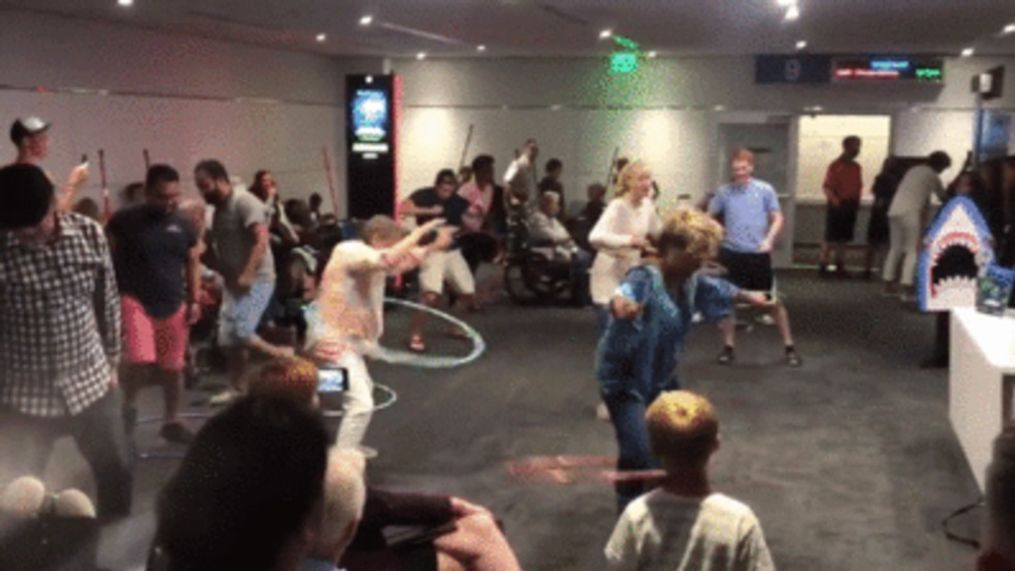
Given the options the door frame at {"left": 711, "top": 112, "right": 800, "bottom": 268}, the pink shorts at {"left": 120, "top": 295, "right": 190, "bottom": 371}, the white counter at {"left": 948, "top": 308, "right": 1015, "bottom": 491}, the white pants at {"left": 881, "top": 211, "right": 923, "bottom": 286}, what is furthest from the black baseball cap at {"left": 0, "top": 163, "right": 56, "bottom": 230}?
the door frame at {"left": 711, "top": 112, "right": 800, "bottom": 268}

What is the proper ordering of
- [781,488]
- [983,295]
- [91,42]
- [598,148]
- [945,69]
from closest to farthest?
[781,488], [983,295], [91,42], [945,69], [598,148]

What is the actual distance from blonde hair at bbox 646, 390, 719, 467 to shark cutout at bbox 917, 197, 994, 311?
5.71 metres

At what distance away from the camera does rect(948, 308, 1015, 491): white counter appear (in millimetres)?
5215

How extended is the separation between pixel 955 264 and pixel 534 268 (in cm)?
500

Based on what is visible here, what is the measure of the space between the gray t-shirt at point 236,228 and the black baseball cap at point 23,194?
120 inches

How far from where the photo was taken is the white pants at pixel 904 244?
1285 cm

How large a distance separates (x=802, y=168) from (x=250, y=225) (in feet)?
43.4

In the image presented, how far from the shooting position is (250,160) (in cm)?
1457

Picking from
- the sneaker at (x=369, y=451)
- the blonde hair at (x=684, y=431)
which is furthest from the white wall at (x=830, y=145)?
the blonde hair at (x=684, y=431)

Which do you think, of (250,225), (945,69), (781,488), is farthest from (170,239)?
(945,69)

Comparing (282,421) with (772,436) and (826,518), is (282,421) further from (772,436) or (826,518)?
(772,436)

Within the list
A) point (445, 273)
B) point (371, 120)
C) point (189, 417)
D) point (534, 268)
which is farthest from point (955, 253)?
point (371, 120)

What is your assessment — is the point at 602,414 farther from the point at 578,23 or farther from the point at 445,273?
the point at 578,23

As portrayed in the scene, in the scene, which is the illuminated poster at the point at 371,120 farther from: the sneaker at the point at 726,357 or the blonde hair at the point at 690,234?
the blonde hair at the point at 690,234
